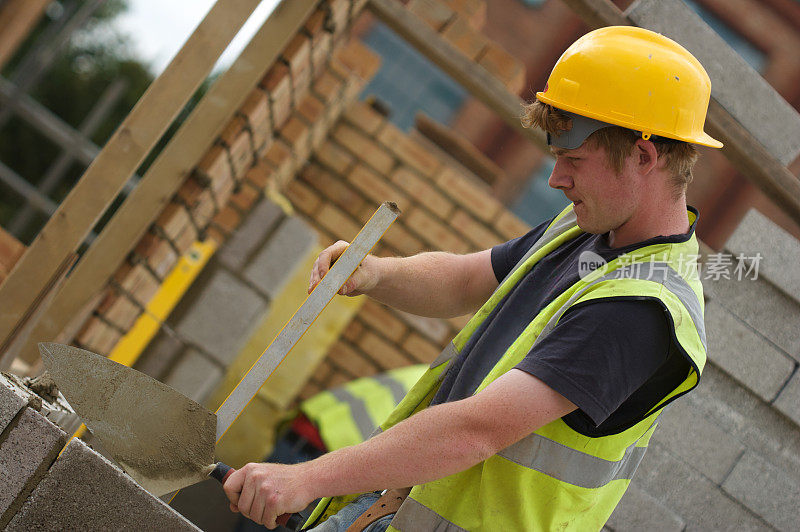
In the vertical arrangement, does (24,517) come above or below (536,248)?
below

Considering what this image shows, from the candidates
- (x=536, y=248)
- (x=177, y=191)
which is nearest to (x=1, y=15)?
(x=177, y=191)

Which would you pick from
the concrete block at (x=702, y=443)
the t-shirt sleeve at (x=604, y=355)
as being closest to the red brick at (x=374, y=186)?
the concrete block at (x=702, y=443)

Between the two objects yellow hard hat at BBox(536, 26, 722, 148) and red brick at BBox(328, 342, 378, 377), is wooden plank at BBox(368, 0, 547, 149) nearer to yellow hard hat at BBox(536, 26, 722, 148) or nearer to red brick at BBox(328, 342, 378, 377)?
yellow hard hat at BBox(536, 26, 722, 148)

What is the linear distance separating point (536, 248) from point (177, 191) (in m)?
1.87

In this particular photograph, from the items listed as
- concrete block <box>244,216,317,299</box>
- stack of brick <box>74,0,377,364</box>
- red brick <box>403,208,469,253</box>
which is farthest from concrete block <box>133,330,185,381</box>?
red brick <box>403,208,469,253</box>

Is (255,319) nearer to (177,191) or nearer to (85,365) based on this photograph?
(177,191)

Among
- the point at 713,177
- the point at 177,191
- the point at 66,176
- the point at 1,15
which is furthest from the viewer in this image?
the point at 713,177

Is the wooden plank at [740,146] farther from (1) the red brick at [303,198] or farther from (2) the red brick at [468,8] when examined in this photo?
(1) the red brick at [303,198]

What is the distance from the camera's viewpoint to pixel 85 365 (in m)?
1.50

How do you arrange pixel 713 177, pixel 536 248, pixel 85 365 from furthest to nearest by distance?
pixel 713 177 < pixel 536 248 < pixel 85 365

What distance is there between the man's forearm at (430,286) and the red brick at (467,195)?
2.43 metres

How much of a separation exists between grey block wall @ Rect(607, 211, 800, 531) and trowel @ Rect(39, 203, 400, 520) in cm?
171

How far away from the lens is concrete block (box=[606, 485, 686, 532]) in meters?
2.66

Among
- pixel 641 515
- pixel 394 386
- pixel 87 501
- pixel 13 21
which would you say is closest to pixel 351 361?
pixel 394 386
